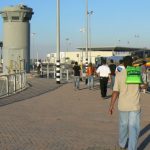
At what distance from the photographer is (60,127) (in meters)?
11.8

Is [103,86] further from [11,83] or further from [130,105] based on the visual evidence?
[130,105]

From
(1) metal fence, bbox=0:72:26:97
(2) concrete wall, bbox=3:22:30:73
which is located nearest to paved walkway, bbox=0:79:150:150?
(1) metal fence, bbox=0:72:26:97

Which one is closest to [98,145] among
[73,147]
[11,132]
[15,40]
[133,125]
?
[73,147]

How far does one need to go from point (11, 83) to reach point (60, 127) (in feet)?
41.4

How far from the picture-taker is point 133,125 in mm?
8281

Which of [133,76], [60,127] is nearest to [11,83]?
[60,127]

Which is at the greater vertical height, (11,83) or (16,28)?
(16,28)

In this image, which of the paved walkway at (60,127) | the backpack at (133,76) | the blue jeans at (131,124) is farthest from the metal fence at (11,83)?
the backpack at (133,76)

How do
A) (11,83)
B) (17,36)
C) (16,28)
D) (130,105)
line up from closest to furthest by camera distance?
(130,105) < (11,83) < (17,36) < (16,28)

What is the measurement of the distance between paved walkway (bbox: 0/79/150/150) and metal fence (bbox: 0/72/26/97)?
4206mm

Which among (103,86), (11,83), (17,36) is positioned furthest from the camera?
(17,36)

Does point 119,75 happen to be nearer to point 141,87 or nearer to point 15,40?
point 141,87

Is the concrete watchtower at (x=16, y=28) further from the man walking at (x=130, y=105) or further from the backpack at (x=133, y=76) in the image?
the backpack at (x=133, y=76)

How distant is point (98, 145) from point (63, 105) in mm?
8372
